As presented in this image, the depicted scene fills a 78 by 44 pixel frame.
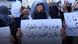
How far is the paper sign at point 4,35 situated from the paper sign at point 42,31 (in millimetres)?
129

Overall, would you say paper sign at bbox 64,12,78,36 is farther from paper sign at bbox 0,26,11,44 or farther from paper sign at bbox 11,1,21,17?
paper sign at bbox 0,26,11,44

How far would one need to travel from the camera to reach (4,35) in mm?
1937

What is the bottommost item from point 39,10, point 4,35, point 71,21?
point 4,35

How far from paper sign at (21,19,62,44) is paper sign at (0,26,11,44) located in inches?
5.1

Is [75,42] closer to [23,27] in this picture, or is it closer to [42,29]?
[42,29]

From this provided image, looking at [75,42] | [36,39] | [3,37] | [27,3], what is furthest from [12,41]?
[75,42]

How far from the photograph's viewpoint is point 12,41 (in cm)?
197

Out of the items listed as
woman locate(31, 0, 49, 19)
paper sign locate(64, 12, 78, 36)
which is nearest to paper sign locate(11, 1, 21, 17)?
woman locate(31, 0, 49, 19)

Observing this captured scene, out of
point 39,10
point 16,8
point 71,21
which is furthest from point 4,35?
point 71,21

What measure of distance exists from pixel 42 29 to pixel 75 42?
0.32 meters

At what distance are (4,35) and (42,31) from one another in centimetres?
33

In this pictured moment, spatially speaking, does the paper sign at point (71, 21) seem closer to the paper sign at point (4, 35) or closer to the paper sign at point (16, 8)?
the paper sign at point (16, 8)

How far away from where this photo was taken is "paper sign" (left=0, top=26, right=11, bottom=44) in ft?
6.27

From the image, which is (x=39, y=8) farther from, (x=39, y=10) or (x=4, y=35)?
(x=4, y=35)
